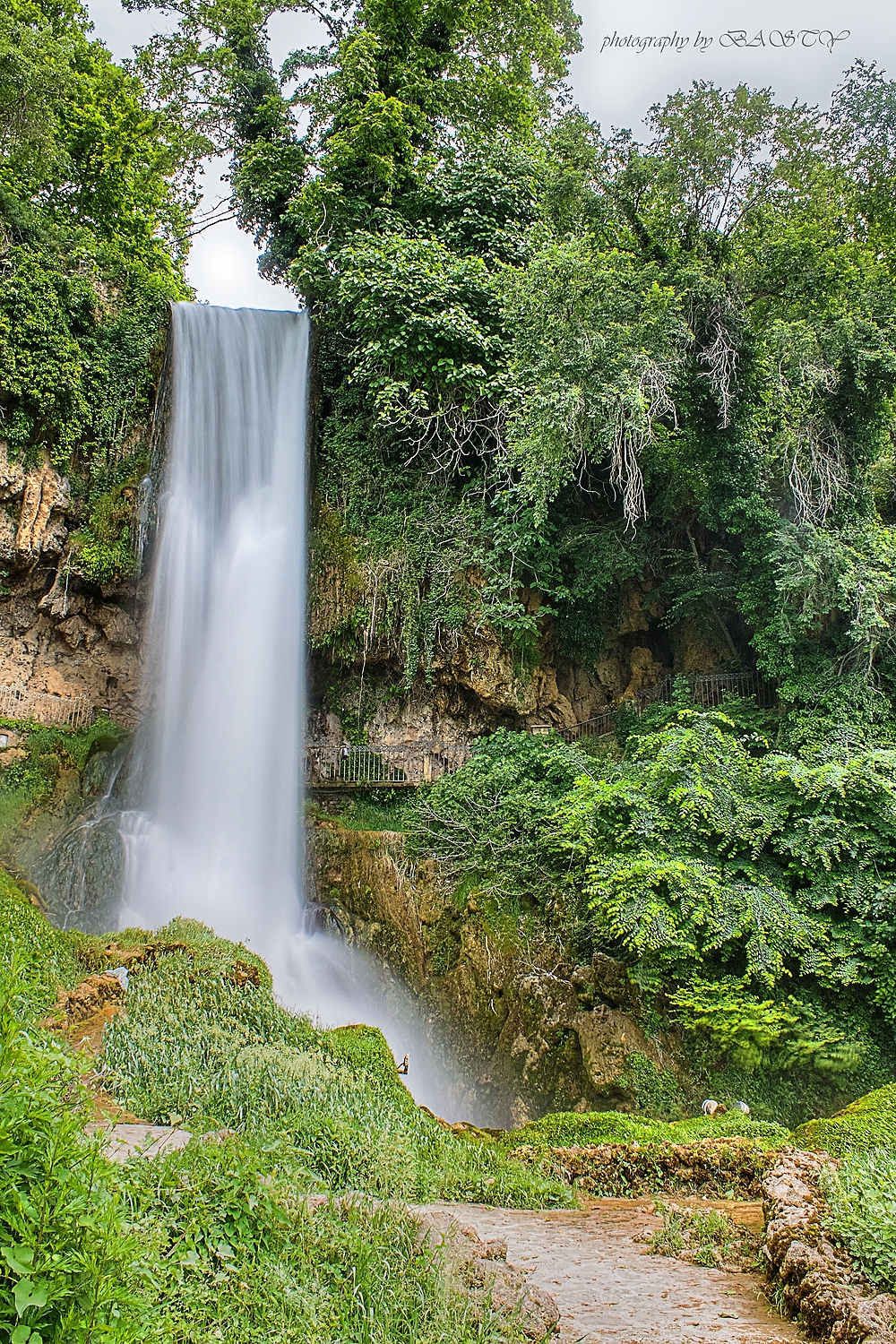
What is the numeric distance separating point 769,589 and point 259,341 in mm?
11087

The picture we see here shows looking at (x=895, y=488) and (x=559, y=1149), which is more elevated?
(x=895, y=488)

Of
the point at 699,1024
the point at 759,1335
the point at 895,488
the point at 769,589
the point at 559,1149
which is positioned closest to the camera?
the point at 759,1335

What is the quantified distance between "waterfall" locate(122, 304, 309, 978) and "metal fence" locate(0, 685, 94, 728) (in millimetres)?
1210

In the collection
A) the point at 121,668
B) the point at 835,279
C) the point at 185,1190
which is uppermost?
the point at 835,279

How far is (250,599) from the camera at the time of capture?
14.5 meters

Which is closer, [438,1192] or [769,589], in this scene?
[438,1192]

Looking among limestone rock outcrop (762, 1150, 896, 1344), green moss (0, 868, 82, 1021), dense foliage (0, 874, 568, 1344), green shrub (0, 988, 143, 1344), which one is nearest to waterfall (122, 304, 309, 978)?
green moss (0, 868, 82, 1021)

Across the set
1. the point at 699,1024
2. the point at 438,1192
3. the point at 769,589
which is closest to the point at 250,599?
the point at 769,589

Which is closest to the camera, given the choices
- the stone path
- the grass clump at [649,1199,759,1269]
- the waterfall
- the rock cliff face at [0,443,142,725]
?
the stone path

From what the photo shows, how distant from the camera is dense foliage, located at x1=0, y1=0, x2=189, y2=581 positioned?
43.7 feet

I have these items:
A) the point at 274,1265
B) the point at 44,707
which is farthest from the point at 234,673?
the point at 274,1265

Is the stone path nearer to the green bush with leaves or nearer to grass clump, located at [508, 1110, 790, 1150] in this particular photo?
grass clump, located at [508, 1110, 790, 1150]

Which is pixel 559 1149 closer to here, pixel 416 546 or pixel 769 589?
pixel 769 589

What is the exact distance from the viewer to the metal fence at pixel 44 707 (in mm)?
13836
